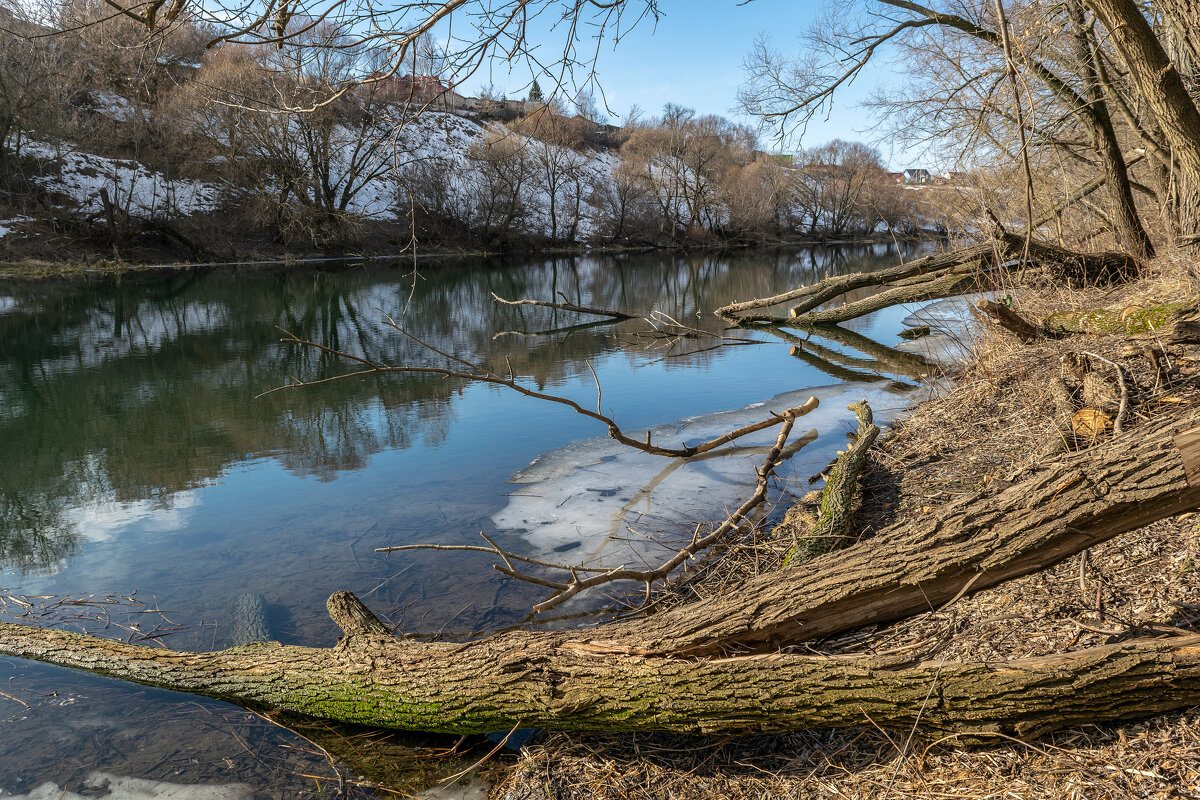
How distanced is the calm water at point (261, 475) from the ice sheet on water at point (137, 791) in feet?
0.19

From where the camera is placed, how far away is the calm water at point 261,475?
398 cm

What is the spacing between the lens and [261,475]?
25.5 ft

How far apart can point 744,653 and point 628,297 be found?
20809 millimetres

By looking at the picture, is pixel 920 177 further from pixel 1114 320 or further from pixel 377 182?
pixel 377 182

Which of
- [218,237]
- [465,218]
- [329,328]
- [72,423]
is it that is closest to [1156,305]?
[72,423]

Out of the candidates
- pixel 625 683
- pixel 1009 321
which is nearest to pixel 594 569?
pixel 625 683

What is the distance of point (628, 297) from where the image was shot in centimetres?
2366

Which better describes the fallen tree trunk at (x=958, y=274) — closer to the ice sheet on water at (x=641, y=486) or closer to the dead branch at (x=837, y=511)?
the ice sheet on water at (x=641, y=486)

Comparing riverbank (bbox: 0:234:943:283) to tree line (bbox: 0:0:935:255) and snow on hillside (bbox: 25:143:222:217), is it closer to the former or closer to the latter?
tree line (bbox: 0:0:935:255)

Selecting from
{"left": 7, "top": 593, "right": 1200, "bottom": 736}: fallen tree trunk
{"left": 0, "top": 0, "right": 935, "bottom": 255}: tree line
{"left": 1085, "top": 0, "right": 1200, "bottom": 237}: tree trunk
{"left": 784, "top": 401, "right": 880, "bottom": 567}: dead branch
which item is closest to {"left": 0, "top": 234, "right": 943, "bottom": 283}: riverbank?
{"left": 0, "top": 0, "right": 935, "bottom": 255}: tree line

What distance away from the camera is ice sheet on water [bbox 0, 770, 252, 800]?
3371 millimetres

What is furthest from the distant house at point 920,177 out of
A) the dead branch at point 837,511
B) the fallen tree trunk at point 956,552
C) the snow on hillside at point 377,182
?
the snow on hillside at point 377,182

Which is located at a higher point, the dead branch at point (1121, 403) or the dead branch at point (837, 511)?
the dead branch at point (1121, 403)

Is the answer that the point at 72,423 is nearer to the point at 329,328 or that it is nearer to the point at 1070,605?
the point at 329,328
